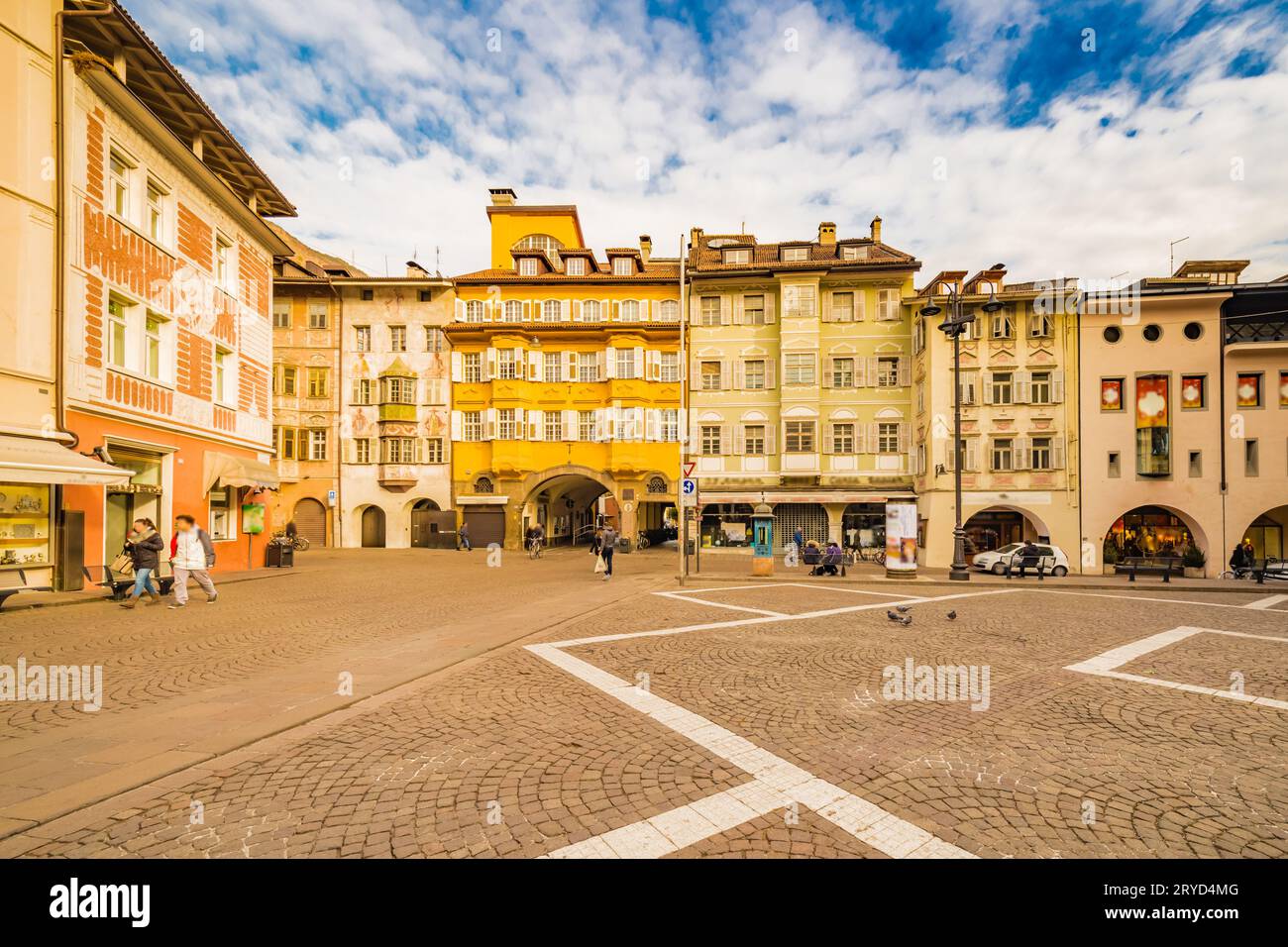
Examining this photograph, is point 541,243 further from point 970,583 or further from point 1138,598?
point 1138,598

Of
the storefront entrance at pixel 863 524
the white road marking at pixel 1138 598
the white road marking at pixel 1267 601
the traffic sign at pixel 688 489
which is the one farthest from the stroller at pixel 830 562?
the white road marking at pixel 1267 601

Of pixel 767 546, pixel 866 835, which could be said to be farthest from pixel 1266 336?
pixel 866 835

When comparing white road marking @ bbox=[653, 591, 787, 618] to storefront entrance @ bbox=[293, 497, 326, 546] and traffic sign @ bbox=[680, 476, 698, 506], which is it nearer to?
traffic sign @ bbox=[680, 476, 698, 506]

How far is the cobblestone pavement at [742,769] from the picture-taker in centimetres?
325

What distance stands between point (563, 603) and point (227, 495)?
45.1 ft

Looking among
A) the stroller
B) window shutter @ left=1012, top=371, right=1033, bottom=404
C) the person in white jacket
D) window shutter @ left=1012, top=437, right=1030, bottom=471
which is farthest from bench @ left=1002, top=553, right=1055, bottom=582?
the person in white jacket

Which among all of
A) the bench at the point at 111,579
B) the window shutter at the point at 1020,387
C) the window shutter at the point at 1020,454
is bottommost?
Result: the bench at the point at 111,579

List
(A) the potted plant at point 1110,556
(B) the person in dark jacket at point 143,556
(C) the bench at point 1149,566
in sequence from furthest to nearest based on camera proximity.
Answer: (A) the potted plant at point 1110,556 < (C) the bench at point 1149,566 < (B) the person in dark jacket at point 143,556

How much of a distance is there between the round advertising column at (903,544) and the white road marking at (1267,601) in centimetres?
752

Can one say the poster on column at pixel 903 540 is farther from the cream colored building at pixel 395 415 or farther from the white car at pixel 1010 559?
the cream colored building at pixel 395 415

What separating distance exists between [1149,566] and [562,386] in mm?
27147

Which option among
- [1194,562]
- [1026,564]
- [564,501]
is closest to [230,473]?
[564,501]

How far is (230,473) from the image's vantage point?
18.1 meters
